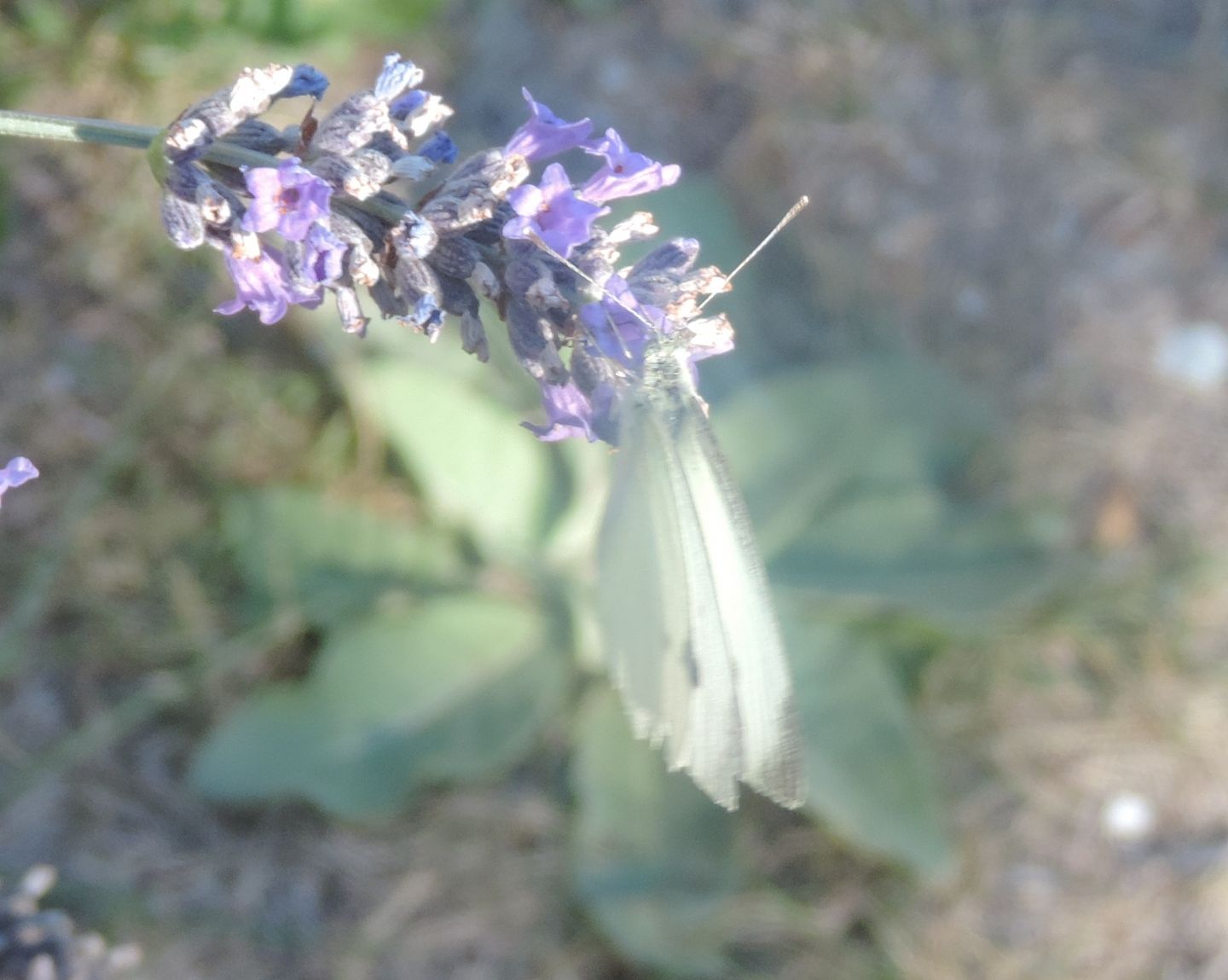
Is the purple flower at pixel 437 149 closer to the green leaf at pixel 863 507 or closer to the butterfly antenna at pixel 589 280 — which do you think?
the butterfly antenna at pixel 589 280

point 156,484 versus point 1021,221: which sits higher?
point 1021,221

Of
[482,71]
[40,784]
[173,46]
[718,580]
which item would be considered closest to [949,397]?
[482,71]

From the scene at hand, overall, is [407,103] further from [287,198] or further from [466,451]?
[466,451]

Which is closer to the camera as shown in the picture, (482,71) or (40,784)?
(40,784)

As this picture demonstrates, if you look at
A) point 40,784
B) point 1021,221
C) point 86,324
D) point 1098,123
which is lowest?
point 40,784

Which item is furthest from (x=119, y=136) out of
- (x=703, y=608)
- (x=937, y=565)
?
(x=937, y=565)

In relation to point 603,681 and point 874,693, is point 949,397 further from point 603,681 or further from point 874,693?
point 603,681

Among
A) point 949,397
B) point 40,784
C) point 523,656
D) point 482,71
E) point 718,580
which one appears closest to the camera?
point 718,580

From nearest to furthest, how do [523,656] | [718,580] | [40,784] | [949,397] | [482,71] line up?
1. [718,580]
2. [40,784]
3. [523,656]
4. [949,397]
5. [482,71]
